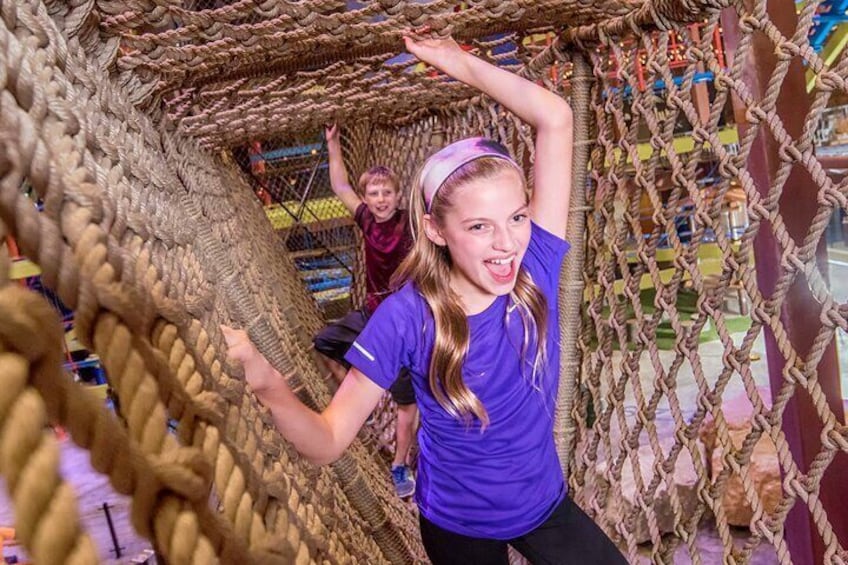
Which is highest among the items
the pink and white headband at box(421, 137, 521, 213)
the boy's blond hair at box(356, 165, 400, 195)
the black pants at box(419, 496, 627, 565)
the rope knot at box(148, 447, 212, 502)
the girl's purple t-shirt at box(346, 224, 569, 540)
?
the boy's blond hair at box(356, 165, 400, 195)

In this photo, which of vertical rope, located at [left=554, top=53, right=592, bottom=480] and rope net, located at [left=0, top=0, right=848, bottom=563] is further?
vertical rope, located at [left=554, top=53, right=592, bottom=480]

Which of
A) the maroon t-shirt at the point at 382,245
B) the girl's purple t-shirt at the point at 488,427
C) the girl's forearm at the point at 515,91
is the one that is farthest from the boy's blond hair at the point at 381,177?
the girl's purple t-shirt at the point at 488,427

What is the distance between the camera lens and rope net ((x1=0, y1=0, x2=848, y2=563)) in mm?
315

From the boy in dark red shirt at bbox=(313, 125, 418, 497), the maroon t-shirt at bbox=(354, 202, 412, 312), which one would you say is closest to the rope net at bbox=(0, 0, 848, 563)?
the boy in dark red shirt at bbox=(313, 125, 418, 497)

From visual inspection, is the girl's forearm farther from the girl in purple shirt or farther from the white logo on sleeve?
the white logo on sleeve

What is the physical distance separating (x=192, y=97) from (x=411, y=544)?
3.89 feet

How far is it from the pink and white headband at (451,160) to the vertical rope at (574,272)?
0.50 meters

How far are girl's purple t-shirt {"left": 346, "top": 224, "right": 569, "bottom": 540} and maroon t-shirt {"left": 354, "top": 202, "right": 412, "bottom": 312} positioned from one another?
1.27m

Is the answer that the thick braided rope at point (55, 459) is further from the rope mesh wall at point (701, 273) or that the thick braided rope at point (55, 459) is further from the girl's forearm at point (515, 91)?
the girl's forearm at point (515, 91)

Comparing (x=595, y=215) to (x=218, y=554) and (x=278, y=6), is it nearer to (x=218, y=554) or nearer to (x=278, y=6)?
(x=278, y=6)

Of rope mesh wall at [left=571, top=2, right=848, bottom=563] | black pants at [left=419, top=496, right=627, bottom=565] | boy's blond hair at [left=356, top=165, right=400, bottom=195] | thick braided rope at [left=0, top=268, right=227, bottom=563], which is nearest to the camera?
thick braided rope at [left=0, top=268, right=227, bottom=563]

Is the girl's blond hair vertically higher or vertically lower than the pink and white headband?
lower

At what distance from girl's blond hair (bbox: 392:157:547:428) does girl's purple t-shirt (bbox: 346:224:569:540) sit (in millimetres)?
14

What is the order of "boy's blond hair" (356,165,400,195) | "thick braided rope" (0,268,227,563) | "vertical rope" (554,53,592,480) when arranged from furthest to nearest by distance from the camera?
"boy's blond hair" (356,165,400,195)
"vertical rope" (554,53,592,480)
"thick braided rope" (0,268,227,563)
